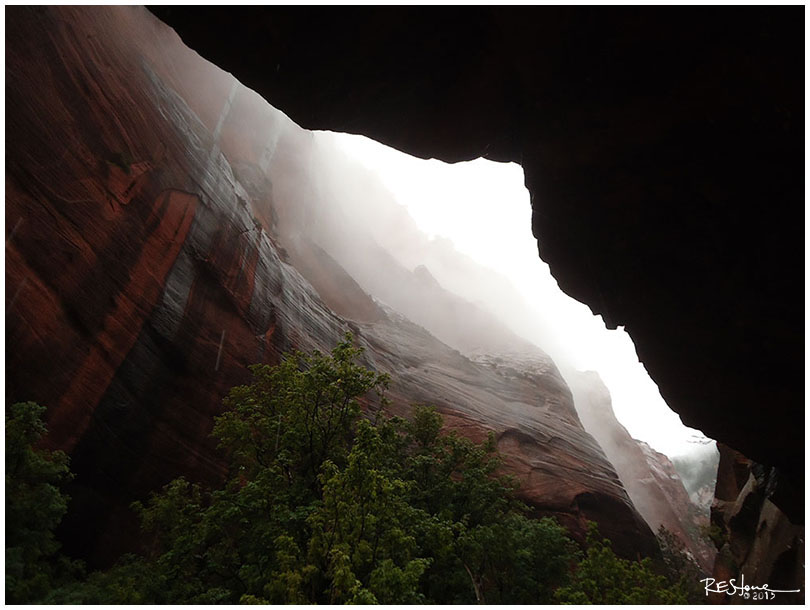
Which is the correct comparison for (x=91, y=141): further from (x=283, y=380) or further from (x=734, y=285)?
(x=734, y=285)

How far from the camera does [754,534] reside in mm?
16922

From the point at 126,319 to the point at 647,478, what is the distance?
59249 mm

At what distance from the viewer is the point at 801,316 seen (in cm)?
820

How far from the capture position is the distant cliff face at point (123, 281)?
1066cm

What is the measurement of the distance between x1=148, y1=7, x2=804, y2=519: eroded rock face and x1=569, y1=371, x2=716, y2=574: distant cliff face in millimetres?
39370

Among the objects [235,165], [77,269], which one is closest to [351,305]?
[235,165]

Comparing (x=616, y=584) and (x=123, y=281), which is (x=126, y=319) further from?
(x=616, y=584)

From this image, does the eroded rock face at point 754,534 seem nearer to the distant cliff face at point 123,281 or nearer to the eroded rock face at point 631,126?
the distant cliff face at point 123,281

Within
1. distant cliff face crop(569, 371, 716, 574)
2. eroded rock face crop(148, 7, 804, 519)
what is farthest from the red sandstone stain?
distant cliff face crop(569, 371, 716, 574)

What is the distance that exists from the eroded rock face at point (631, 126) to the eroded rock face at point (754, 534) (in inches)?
204

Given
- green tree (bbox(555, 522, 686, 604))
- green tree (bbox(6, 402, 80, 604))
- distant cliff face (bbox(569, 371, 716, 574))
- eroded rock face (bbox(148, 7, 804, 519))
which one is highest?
eroded rock face (bbox(148, 7, 804, 519))

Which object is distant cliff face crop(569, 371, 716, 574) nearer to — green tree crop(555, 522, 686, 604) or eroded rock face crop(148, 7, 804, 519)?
green tree crop(555, 522, 686, 604)

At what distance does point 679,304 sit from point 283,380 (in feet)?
31.4

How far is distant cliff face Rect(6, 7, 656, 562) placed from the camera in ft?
35.0
